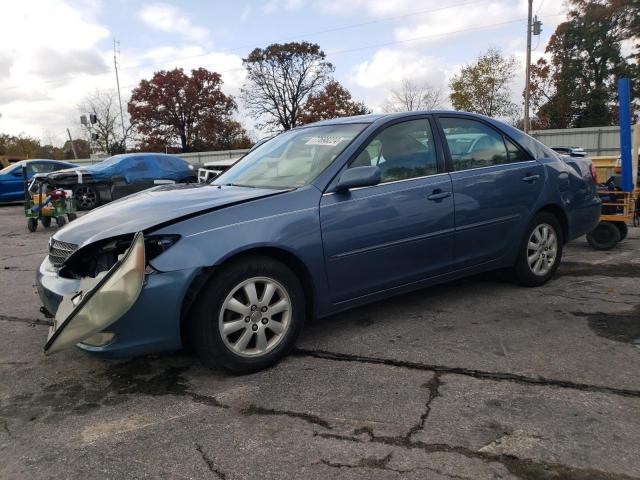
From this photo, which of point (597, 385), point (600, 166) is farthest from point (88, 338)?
point (600, 166)

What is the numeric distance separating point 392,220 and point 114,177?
42.8 feet

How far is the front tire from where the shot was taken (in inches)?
120

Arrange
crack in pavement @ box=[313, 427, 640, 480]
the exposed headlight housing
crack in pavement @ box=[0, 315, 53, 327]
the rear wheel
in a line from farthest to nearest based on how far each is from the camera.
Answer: the rear wheel < crack in pavement @ box=[0, 315, 53, 327] < the exposed headlight housing < crack in pavement @ box=[313, 427, 640, 480]

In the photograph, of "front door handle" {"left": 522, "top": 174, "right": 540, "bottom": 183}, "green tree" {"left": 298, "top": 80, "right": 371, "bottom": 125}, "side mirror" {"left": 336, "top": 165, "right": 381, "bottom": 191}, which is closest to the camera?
"side mirror" {"left": 336, "top": 165, "right": 381, "bottom": 191}

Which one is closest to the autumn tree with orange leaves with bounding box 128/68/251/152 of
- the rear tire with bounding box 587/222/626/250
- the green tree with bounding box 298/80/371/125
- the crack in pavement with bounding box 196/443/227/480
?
the green tree with bounding box 298/80/371/125

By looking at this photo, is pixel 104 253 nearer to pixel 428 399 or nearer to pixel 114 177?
pixel 428 399

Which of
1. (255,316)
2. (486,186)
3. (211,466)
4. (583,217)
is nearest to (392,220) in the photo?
(486,186)

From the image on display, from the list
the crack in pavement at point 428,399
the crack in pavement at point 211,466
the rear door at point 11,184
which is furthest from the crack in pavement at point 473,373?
the rear door at point 11,184

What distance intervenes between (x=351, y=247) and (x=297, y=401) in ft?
3.64

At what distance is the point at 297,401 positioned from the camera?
291 centimetres

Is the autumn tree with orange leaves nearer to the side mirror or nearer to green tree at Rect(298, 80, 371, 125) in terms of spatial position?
green tree at Rect(298, 80, 371, 125)

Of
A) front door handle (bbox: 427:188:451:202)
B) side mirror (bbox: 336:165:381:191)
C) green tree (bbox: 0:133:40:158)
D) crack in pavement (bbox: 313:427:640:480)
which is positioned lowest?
crack in pavement (bbox: 313:427:640:480)

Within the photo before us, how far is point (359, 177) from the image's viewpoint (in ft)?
11.5

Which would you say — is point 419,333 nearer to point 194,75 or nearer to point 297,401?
point 297,401
